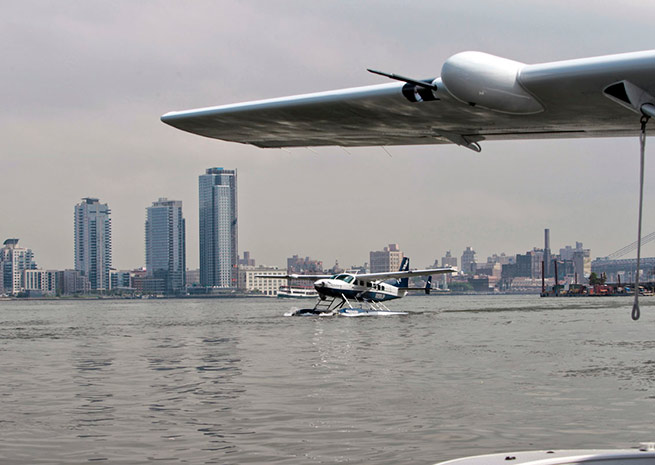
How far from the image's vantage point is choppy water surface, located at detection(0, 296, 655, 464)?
1227cm

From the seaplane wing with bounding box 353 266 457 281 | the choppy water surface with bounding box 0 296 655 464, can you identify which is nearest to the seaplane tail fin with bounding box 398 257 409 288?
the seaplane wing with bounding box 353 266 457 281

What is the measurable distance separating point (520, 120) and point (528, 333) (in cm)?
3827

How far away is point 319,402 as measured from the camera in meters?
16.8

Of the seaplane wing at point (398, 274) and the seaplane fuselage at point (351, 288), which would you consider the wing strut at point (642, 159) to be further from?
the seaplane wing at point (398, 274)

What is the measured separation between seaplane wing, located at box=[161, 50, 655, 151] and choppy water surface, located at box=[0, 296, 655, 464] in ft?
17.8

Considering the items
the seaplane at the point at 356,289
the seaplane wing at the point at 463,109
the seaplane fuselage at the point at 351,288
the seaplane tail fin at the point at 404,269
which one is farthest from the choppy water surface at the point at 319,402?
the seaplane tail fin at the point at 404,269

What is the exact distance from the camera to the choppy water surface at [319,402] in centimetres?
1227

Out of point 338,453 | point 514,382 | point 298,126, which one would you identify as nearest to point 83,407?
point 338,453

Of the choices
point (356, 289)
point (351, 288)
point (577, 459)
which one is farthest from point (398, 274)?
point (577, 459)

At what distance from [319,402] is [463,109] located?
38.1 ft

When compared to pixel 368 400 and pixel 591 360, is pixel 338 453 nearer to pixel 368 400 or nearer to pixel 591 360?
pixel 368 400

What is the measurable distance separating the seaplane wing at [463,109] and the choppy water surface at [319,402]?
17.8 feet

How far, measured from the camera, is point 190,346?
3466cm

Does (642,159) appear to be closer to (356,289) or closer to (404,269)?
(356,289)
